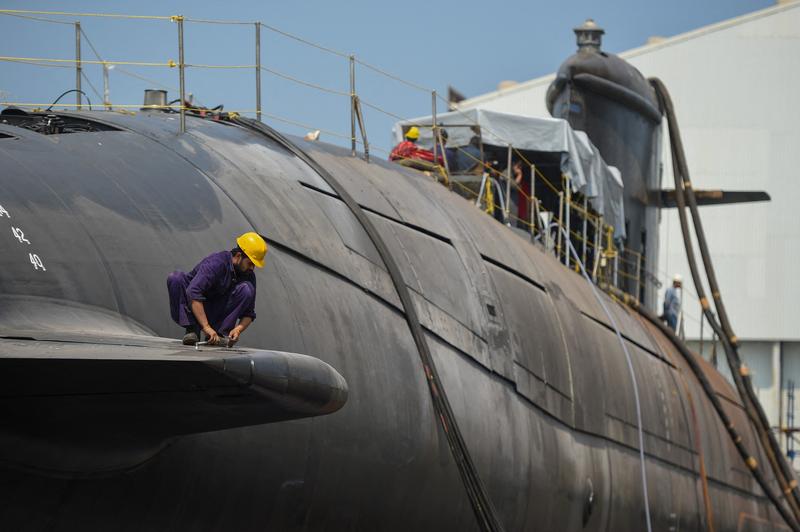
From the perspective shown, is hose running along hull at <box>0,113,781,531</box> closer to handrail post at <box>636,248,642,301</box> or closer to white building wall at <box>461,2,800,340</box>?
handrail post at <box>636,248,642,301</box>

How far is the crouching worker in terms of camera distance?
8.08 metres

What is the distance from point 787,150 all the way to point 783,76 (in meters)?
2.95

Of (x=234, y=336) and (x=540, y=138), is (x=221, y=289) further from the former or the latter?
(x=540, y=138)

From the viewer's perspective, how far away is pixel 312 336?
963 centimetres

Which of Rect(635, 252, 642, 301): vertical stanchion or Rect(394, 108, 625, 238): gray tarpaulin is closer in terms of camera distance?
Rect(394, 108, 625, 238): gray tarpaulin

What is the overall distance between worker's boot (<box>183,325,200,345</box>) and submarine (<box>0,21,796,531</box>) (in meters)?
0.19

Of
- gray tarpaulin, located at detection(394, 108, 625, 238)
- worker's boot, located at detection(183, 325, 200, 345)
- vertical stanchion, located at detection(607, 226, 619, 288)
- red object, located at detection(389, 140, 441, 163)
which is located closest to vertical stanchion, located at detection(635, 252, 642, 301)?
vertical stanchion, located at detection(607, 226, 619, 288)

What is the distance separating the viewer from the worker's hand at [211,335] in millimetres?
7652

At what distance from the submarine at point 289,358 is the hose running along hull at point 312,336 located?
19 millimetres

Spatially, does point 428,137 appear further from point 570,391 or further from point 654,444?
point 570,391

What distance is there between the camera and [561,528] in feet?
45.0

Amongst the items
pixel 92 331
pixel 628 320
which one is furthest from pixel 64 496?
pixel 628 320

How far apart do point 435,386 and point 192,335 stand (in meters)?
3.81

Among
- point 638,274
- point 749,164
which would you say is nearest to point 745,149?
point 749,164
